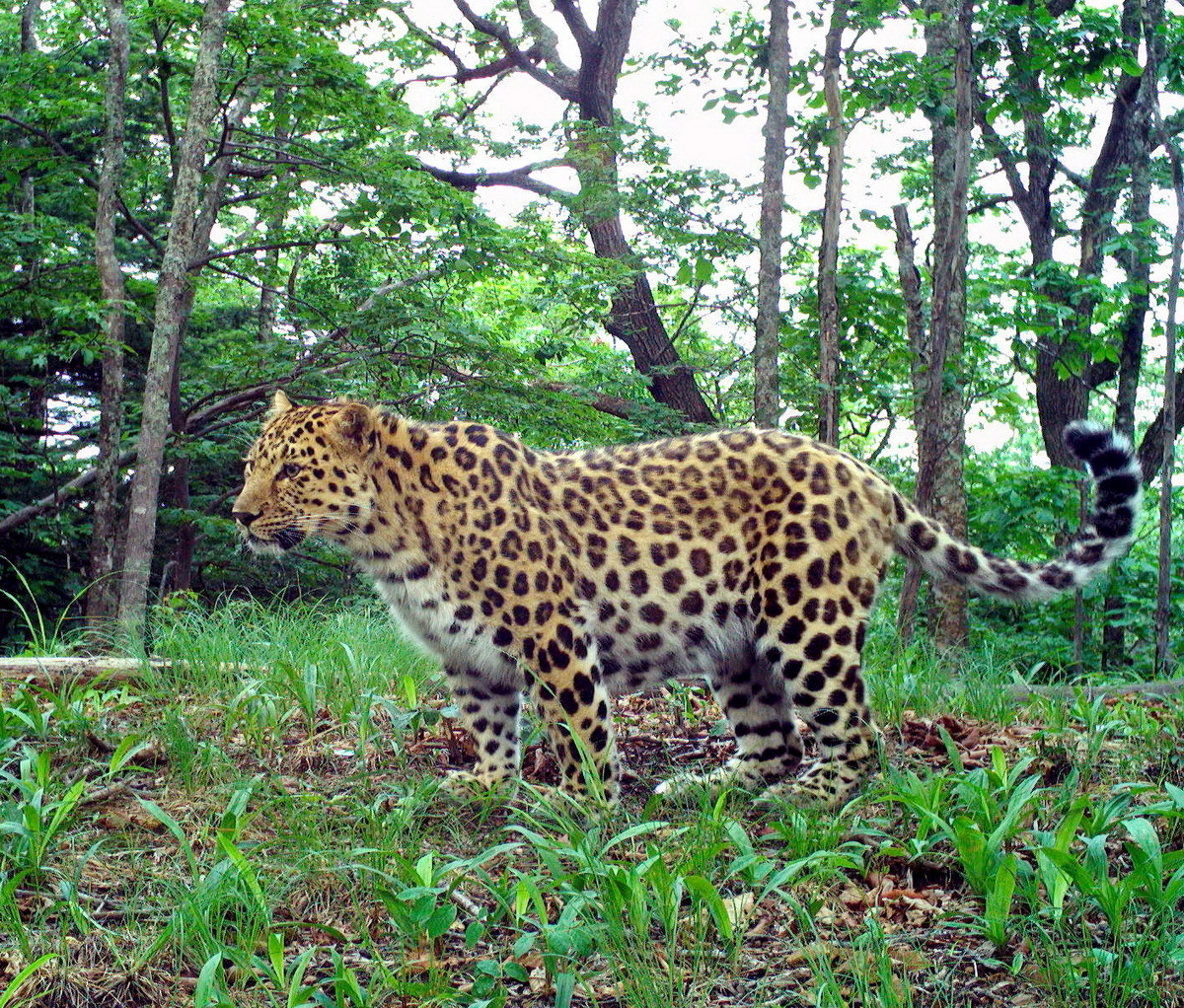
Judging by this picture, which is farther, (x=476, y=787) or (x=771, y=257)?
(x=771, y=257)

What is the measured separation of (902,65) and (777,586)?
313 inches

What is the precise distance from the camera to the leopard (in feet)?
17.4

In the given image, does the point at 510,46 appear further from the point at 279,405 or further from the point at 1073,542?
the point at 1073,542

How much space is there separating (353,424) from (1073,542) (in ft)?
11.0

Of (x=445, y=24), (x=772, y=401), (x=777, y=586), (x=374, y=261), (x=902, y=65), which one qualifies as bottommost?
(x=777, y=586)

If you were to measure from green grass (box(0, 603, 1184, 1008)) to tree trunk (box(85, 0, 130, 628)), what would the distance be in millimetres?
7149

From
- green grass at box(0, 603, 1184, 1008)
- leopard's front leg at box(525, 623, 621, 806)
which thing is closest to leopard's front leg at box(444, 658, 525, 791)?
green grass at box(0, 603, 1184, 1008)

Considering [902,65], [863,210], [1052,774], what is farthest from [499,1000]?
[863,210]

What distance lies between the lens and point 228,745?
230 inches

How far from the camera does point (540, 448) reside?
427 inches

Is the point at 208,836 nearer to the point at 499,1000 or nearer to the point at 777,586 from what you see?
the point at 499,1000

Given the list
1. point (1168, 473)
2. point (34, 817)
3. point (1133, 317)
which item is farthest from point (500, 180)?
point (34, 817)

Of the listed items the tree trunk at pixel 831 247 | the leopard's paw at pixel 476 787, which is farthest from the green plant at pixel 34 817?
the tree trunk at pixel 831 247

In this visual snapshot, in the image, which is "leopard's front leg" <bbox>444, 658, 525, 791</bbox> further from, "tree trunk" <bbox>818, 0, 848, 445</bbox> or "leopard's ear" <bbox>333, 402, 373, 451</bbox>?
"tree trunk" <bbox>818, 0, 848, 445</bbox>
